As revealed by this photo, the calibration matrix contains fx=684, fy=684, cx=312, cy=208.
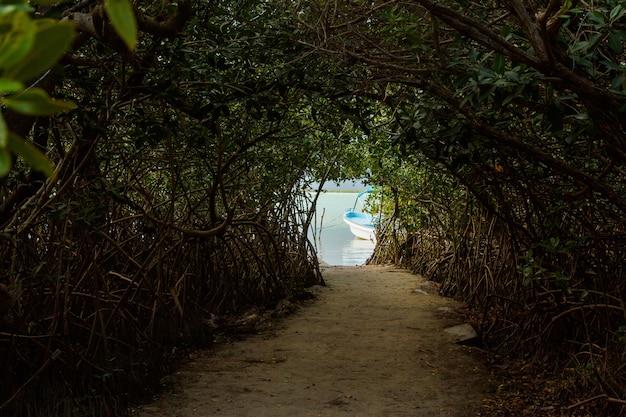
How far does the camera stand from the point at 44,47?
0.45 m

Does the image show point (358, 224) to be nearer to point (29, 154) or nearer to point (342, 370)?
point (342, 370)

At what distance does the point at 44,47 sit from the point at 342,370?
445 centimetres

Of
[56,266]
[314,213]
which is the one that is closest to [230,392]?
[56,266]

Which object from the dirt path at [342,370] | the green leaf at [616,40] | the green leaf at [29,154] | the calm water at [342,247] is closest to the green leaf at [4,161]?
the green leaf at [29,154]

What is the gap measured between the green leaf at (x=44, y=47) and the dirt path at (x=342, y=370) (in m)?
3.57

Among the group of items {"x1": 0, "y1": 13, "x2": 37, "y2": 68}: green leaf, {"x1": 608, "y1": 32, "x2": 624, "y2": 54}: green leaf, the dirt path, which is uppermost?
{"x1": 608, "y1": 32, "x2": 624, "y2": 54}: green leaf

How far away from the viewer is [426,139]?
3.35 meters

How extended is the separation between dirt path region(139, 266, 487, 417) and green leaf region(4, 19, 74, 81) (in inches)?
140

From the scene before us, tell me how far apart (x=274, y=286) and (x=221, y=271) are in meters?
0.83

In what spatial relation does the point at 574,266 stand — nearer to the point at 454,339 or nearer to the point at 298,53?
the point at 454,339

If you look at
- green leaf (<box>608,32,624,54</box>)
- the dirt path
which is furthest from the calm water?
green leaf (<box>608,32,624,54</box>)

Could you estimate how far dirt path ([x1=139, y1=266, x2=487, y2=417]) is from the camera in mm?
3939

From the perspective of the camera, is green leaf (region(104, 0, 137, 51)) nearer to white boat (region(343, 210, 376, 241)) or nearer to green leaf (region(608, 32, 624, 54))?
green leaf (region(608, 32, 624, 54))

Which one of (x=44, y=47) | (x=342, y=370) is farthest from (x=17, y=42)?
(x=342, y=370)
